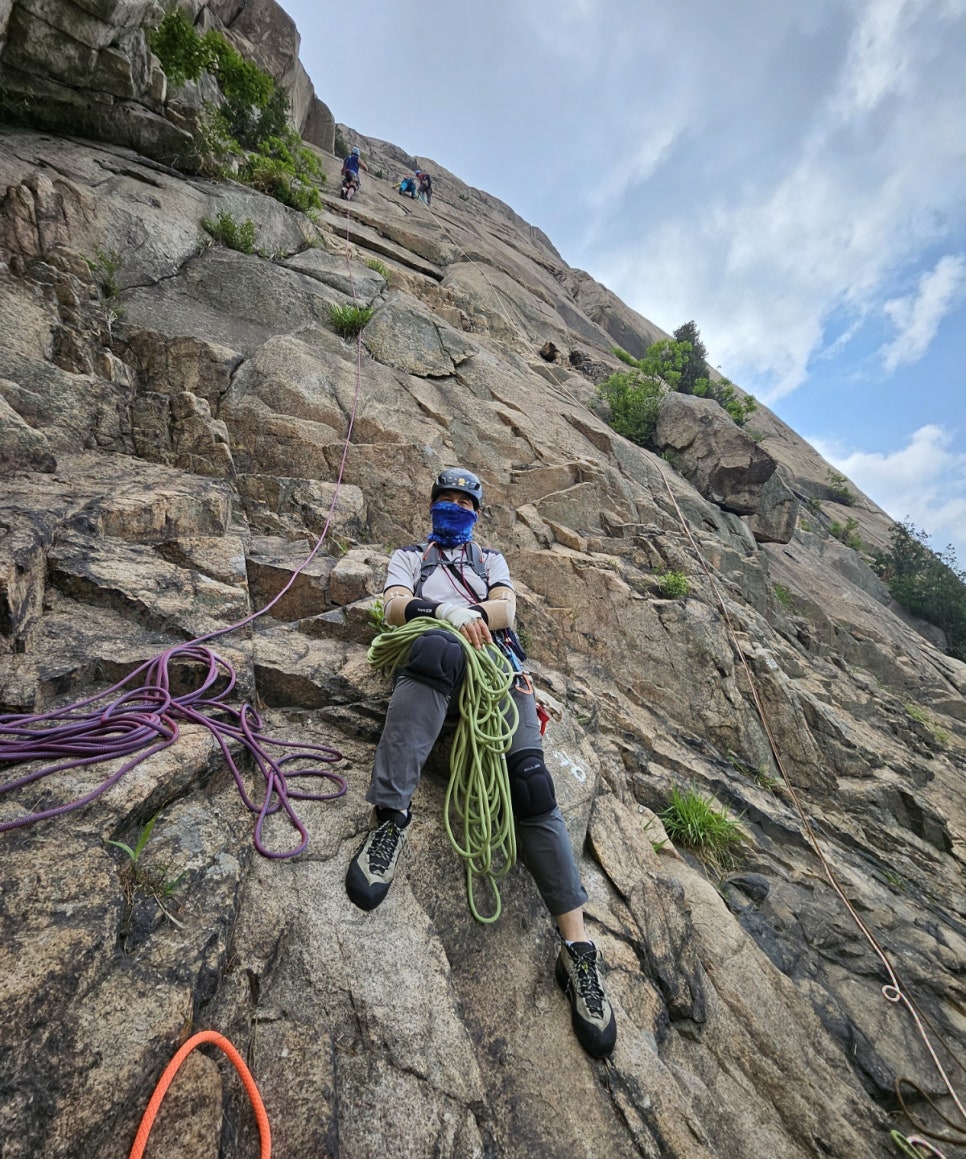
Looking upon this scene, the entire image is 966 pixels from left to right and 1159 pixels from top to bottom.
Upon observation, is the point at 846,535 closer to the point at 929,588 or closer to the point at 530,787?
the point at 929,588

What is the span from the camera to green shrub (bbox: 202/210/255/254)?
24.1 feet

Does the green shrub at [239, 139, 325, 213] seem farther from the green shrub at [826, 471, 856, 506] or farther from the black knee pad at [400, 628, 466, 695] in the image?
the green shrub at [826, 471, 856, 506]

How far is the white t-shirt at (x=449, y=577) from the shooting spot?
3244 mm

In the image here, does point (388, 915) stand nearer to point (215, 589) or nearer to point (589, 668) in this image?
point (215, 589)

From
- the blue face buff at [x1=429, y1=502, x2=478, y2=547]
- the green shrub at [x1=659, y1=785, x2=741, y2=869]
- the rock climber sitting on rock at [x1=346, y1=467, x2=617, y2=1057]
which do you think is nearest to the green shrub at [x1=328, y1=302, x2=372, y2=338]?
the blue face buff at [x1=429, y1=502, x2=478, y2=547]

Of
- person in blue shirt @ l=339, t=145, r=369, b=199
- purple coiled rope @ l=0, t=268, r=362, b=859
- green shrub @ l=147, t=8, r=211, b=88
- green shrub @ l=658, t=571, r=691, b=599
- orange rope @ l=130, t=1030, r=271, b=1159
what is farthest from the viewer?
person in blue shirt @ l=339, t=145, r=369, b=199

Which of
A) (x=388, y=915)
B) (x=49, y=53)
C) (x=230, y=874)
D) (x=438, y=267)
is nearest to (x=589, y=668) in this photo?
(x=388, y=915)

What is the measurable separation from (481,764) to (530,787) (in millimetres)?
272

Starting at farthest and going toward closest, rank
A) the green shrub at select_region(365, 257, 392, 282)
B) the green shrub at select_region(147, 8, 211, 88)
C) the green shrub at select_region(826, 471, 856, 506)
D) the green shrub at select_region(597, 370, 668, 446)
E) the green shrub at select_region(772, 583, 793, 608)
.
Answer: the green shrub at select_region(826, 471, 856, 506), the green shrub at select_region(597, 370, 668, 446), the green shrub at select_region(772, 583, 793, 608), the green shrub at select_region(365, 257, 392, 282), the green shrub at select_region(147, 8, 211, 88)

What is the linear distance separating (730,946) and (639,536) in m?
4.74

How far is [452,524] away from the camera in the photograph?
3.47m

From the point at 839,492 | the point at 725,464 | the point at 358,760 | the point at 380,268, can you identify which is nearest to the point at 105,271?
the point at 380,268

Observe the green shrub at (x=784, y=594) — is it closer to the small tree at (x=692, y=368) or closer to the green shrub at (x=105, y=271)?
the small tree at (x=692, y=368)

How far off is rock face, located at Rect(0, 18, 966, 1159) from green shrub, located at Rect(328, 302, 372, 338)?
0.91 feet
